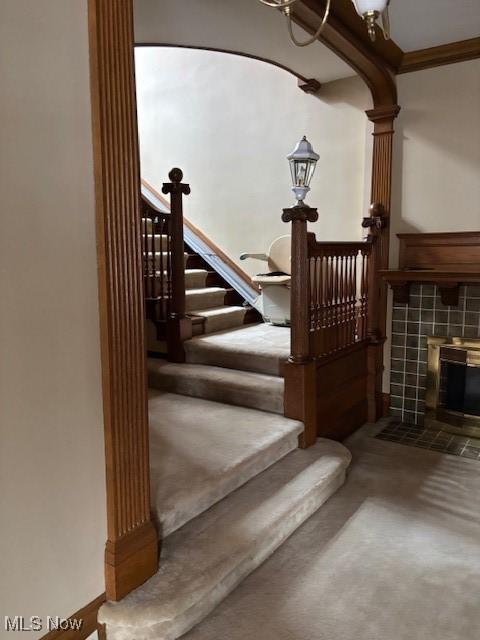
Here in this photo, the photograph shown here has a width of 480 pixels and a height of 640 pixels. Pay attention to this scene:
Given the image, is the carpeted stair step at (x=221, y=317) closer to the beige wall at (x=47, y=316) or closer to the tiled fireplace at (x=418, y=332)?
the tiled fireplace at (x=418, y=332)

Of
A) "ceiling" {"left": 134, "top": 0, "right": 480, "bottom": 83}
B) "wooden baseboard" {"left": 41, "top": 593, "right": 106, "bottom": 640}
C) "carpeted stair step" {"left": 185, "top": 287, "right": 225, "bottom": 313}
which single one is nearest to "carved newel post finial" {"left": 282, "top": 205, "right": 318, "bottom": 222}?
"ceiling" {"left": 134, "top": 0, "right": 480, "bottom": 83}

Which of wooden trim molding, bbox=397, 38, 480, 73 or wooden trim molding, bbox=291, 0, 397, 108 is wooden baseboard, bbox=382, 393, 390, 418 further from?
wooden trim molding, bbox=397, 38, 480, 73

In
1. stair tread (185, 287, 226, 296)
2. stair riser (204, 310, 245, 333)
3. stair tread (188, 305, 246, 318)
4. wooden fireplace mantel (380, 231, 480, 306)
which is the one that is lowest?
stair riser (204, 310, 245, 333)

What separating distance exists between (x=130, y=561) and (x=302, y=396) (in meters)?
1.41

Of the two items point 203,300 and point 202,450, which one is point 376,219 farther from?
point 202,450

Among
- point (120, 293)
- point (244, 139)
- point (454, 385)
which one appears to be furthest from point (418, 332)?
point (120, 293)

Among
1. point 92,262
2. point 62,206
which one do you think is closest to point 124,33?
point 62,206

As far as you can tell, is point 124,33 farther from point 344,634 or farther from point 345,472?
point 345,472

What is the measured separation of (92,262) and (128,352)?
31 centimetres

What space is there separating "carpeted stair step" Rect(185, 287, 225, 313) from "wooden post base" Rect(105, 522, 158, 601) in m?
2.54

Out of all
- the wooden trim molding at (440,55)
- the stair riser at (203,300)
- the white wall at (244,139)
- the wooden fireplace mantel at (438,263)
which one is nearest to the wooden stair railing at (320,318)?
the wooden fireplace mantel at (438,263)

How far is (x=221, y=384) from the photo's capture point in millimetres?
3139

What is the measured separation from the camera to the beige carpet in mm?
1715

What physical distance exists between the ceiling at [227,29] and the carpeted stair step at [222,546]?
2.51 metres
